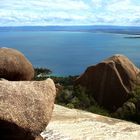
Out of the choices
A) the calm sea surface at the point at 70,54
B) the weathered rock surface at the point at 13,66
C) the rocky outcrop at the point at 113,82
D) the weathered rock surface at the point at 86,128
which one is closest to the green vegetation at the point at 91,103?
the rocky outcrop at the point at 113,82

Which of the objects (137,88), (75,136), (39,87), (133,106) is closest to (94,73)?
(137,88)

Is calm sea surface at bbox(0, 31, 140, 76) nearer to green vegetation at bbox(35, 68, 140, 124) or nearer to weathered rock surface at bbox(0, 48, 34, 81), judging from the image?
green vegetation at bbox(35, 68, 140, 124)

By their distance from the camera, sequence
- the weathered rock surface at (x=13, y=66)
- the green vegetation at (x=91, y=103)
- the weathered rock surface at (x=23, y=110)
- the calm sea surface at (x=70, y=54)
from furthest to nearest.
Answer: the calm sea surface at (x=70, y=54)
the green vegetation at (x=91, y=103)
the weathered rock surface at (x=13, y=66)
the weathered rock surface at (x=23, y=110)

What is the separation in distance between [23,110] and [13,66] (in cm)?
408

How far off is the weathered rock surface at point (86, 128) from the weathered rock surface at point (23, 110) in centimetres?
168

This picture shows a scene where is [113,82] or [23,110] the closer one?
[23,110]

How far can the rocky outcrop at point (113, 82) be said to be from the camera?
65.2ft

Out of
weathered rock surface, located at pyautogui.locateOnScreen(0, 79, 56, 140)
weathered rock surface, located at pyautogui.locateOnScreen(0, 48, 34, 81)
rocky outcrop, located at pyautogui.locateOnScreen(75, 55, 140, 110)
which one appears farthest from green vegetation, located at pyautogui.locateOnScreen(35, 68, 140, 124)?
weathered rock surface, located at pyautogui.locateOnScreen(0, 79, 56, 140)

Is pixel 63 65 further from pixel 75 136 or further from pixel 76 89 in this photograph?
pixel 75 136

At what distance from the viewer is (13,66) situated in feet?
A: 36.8

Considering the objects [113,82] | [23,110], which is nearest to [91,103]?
[113,82]

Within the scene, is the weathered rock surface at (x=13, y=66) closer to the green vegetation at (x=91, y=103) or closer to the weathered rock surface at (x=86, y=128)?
the weathered rock surface at (x=86, y=128)

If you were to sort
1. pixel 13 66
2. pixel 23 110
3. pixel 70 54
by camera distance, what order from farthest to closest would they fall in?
pixel 70 54, pixel 13 66, pixel 23 110

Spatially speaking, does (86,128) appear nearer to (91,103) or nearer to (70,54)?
(91,103)
